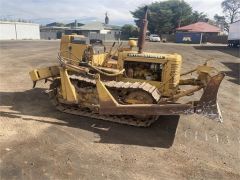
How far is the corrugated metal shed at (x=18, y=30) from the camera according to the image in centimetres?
6550

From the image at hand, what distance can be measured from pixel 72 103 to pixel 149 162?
11.9ft

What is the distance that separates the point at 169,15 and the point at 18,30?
3667cm

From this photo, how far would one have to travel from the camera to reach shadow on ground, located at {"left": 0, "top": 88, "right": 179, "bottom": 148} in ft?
25.3

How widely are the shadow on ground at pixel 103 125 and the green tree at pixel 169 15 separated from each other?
63848mm

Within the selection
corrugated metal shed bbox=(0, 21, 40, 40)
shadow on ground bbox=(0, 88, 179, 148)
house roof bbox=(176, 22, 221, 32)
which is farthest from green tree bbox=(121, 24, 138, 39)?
shadow on ground bbox=(0, 88, 179, 148)

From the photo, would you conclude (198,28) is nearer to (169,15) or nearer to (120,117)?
(169,15)

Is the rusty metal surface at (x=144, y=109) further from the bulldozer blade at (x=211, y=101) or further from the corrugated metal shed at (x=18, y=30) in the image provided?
the corrugated metal shed at (x=18, y=30)

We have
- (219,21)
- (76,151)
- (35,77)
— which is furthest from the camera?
(219,21)

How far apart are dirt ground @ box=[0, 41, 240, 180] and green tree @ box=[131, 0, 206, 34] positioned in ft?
213

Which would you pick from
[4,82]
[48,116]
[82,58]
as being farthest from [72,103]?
[4,82]

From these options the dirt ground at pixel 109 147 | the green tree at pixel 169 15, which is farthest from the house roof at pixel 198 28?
the dirt ground at pixel 109 147

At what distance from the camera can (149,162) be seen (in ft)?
21.6

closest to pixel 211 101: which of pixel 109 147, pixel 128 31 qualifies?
pixel 109 147

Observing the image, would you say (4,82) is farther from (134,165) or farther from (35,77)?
(134,165)
